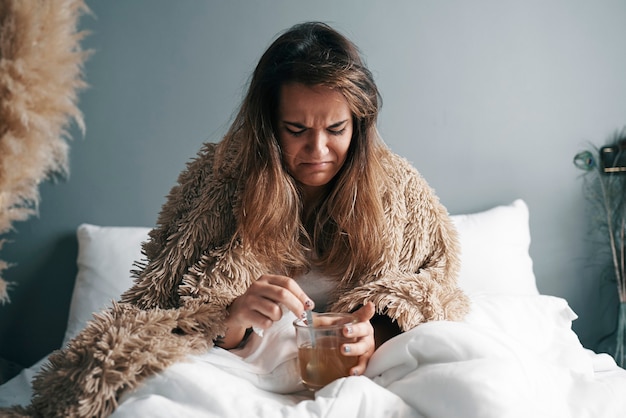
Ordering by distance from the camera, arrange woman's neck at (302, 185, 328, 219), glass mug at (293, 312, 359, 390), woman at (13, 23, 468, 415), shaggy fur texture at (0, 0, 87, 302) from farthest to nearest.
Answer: woman's neck at (302, 185, 328, 219) < woman at (13, 23, 468, 415) < glass mug at (293, 312, 359, 390) < shaggy fur texture at (0, 0, 87, 302)

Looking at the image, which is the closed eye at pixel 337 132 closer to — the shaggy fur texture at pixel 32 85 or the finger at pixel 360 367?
the finger at pixel 360 367

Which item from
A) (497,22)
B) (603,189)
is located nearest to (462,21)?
(497,22)

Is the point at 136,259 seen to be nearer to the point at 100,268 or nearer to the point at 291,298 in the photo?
the point at 100,268

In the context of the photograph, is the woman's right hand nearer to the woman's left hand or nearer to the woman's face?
the woman's left hand

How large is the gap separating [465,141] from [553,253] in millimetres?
519

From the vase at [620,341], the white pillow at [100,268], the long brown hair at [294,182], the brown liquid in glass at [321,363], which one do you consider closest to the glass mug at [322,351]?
the brown liquid in glass at [321,363]

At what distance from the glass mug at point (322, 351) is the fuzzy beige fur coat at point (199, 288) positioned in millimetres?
170

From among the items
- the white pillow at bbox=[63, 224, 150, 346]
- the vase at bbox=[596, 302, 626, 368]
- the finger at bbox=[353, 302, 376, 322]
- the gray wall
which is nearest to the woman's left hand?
the finger at bbox=[353, 302, 376, 322]

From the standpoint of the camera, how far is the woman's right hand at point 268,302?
1030 mm

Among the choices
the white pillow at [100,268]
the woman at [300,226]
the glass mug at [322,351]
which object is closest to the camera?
the glass mug at [322,351]

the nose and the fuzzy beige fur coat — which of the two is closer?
the fuzzy beige fur coat

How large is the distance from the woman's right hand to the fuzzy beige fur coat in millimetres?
57

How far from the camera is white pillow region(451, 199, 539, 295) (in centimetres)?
185

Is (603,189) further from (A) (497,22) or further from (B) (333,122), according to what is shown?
(B) (333,122)
